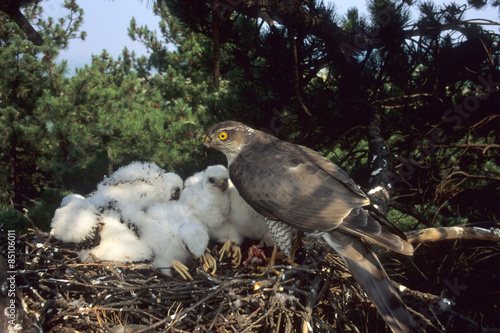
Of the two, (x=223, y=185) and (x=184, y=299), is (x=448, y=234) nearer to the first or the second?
(x=223, y=185)

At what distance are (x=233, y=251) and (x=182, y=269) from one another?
558 mm

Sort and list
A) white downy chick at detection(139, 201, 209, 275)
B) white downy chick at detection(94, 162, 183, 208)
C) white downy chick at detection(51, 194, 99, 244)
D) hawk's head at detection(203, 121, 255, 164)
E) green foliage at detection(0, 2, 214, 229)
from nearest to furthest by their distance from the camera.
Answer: white downy chick at detection(51, 194, 99, 244), white downy chick at detection(139, 201, 209, 275), hawk's head at detection(203, 121, 255, 164), white downy chick at detection(94, 162, 183, 208), green foliage at detection(0, 2, 214, 229)

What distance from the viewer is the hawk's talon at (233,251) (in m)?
2.93

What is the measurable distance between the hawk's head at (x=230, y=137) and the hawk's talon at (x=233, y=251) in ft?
2.64

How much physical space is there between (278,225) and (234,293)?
64cm

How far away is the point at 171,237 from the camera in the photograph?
2914 mm

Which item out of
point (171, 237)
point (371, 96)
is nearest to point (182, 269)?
point (171, 237)

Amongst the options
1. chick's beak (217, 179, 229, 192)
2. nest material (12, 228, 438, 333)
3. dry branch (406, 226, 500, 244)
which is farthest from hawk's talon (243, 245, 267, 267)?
dry branch (406, 226, 500, 244)

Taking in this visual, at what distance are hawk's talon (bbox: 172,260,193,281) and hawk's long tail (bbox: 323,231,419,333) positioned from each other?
3.63ft

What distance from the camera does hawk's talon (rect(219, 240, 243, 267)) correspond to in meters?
2.93

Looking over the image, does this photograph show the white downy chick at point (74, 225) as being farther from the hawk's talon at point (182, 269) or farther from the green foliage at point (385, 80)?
the green foliage at point (385, 80)

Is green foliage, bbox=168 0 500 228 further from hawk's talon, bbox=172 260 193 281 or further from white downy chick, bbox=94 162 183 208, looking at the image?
hawk's talon, bbox=172 260 193 281

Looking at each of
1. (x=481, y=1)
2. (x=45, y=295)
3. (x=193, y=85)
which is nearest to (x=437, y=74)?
(x=481, y=1)

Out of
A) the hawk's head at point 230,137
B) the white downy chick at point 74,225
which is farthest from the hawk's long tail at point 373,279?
the white downy chick at point 74,225
